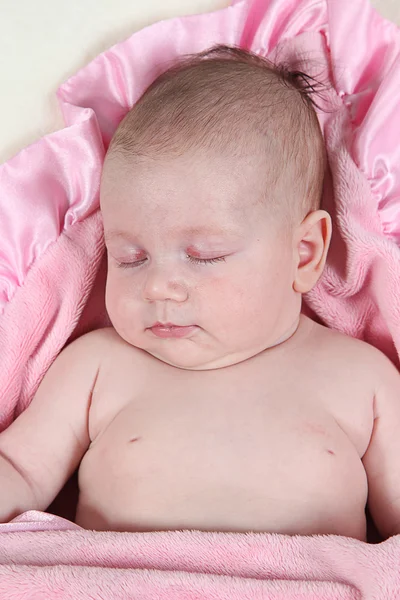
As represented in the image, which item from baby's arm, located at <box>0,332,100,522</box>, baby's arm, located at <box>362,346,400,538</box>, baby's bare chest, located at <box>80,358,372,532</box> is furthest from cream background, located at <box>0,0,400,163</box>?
baby's arm, located at <box>362,346,400,538</box>

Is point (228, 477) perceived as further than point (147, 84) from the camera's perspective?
No

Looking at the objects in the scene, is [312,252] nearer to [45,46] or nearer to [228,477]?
[228,477]

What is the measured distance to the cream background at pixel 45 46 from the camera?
1.35 m

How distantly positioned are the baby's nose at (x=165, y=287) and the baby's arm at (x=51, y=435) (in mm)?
193

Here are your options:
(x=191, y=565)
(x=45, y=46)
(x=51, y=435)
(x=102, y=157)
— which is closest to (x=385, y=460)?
(x=191, y=565)

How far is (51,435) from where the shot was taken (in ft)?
3.75

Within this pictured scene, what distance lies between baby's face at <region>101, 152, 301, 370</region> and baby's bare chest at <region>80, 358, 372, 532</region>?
0.21 ft

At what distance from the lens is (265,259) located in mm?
1072

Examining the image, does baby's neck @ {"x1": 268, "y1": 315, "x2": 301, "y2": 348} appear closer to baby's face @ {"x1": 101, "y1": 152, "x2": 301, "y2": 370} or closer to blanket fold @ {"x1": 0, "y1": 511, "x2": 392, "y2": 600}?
baby's face @ {"x1": 101, "y1": 152, "x2": 301, "y2": 370}

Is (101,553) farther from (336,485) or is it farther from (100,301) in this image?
(100,301)

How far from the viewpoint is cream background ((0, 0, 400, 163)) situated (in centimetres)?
135

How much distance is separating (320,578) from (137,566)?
0.66 feet

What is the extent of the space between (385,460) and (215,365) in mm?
259

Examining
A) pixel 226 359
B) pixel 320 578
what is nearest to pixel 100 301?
pixel 226 359
